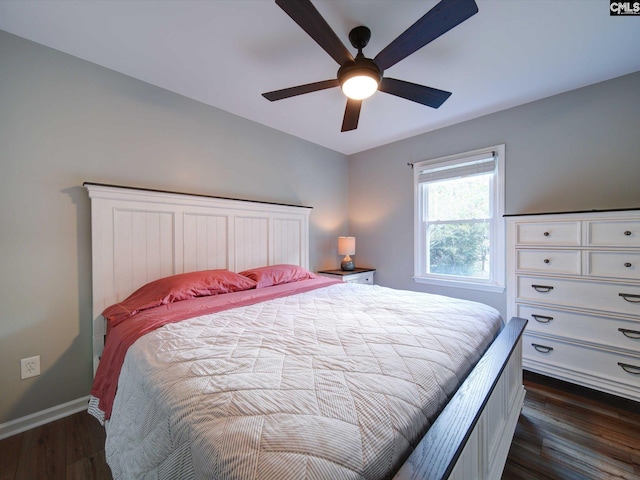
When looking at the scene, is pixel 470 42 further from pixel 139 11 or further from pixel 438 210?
pixel 139 11

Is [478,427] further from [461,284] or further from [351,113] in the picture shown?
[461,284]

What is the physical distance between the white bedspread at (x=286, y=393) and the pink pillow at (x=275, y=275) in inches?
36.6

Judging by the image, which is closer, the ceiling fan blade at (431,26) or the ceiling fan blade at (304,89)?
the ceiling fan blade at (431,26)

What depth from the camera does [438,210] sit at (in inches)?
123

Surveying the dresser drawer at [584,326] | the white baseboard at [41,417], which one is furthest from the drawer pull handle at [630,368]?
the white baseboard at [41,417]

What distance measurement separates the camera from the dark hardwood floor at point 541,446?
1.33 metres

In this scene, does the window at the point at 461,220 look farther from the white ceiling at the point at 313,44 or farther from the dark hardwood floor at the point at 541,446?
the dark hardwood floor at the point at 541,446

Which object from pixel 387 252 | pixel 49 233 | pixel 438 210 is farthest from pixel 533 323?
pixel 49 233

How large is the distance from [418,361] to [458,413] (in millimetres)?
190

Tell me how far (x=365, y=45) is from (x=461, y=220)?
2.13m

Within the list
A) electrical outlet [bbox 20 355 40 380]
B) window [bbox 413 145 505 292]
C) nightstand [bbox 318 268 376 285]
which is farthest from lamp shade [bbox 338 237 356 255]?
electrical outlet [bbox 20 355 40 380]

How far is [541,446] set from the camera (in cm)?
149

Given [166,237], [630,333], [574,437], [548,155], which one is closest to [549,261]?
[630,333]

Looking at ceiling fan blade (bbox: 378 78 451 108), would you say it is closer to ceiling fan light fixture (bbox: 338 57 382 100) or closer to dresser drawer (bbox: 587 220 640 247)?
ceiling fan light fixture (bbox: 338 57 382 100)
